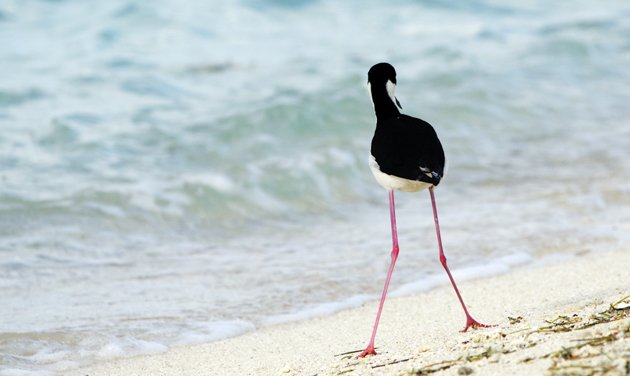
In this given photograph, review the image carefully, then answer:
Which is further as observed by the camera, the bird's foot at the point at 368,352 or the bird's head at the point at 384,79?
the bird's head at the point at 384,79

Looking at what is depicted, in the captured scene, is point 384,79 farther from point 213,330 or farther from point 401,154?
point 213,330

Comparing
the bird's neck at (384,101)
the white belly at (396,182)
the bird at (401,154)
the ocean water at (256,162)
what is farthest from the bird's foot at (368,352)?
the bird's neck at (384,101)

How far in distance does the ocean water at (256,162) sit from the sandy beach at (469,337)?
0.21m

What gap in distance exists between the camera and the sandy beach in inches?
135

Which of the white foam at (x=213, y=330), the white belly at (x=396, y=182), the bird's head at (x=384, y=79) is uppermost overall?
the bird's head at (x=384, y=79)

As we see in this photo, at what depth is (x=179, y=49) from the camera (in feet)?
49.5

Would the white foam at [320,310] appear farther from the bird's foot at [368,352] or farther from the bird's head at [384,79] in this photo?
the bird's head at [384,79]

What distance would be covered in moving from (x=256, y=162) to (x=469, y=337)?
5726 mm

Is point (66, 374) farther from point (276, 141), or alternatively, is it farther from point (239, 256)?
point (276, 141)

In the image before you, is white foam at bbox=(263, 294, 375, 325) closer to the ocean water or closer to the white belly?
the ocean water

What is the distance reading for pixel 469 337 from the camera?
13.8 feet

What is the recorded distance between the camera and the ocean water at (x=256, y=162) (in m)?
5.90

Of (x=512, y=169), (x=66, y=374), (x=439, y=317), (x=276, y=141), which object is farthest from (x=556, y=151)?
(x=66, y=374)

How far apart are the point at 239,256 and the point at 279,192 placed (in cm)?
188
